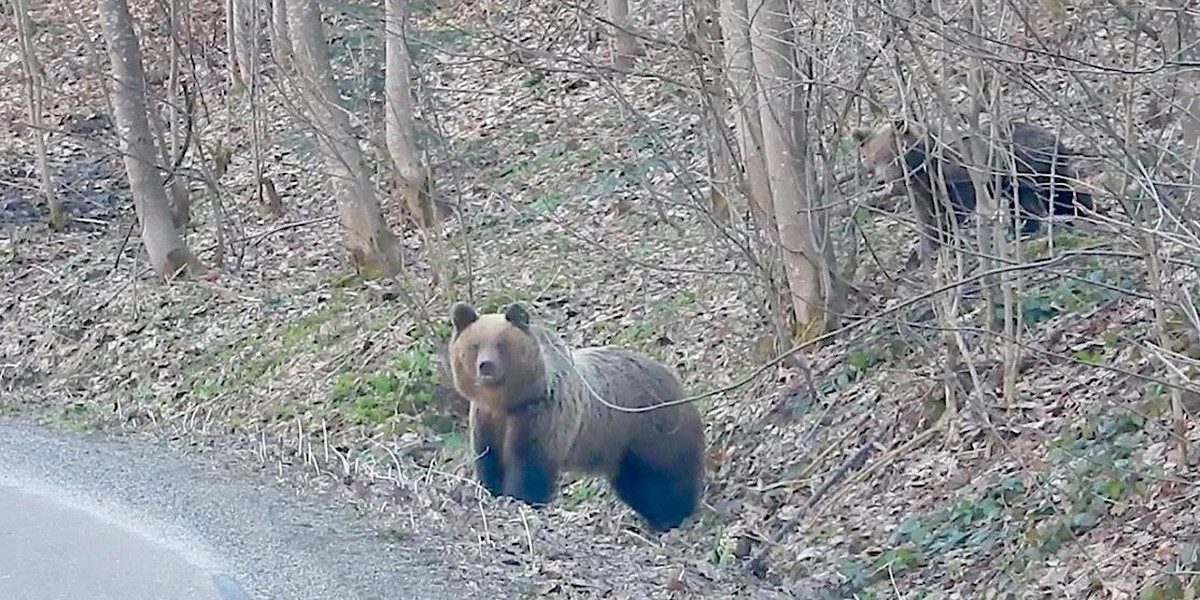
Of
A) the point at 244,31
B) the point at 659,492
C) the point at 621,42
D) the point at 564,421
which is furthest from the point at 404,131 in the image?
the point at 659,492

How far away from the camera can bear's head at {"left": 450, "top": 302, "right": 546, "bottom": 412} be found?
10.7 meters

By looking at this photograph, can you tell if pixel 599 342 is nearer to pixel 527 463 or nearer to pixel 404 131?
pixel 527 463

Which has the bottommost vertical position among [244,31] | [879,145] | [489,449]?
[489,449]

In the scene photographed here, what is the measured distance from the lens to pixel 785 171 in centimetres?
1145

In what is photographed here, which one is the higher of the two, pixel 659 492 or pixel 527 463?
pixel 527 463

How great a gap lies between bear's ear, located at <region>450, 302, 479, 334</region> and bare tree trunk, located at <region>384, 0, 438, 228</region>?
4.77 m

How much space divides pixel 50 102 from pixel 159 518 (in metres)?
16.3

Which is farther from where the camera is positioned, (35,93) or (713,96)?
(35,93)

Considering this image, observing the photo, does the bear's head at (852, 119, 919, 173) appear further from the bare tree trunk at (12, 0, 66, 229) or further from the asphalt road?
the bare tree trunk at (12, 0, 66, 229)

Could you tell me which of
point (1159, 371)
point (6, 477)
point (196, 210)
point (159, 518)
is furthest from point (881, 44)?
point (196, 210)

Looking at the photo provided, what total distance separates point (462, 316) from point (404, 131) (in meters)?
5.76

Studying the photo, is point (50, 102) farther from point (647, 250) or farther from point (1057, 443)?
point (1057, 443)

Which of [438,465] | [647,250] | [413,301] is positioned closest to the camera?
[438,465]

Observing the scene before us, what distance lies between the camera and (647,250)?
1519 centimetres
